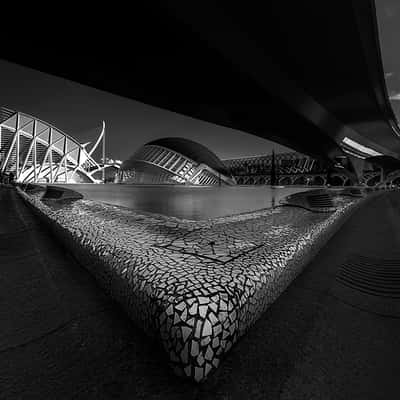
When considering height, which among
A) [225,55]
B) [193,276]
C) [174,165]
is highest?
[225,55]

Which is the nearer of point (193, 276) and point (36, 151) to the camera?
point (193, 276)

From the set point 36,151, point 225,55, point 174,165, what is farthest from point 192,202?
point 36,151

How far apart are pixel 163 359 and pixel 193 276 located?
26 cm

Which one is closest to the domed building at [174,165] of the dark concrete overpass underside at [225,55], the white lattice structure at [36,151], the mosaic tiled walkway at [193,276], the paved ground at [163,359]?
the white lattice structure at [36,151]

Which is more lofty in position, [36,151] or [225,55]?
[225,55]

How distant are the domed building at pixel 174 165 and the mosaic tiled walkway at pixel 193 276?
31448 mm

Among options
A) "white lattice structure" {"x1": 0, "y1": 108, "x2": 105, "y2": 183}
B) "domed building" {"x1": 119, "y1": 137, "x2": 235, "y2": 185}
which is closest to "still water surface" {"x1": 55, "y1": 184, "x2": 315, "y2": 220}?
"domed building" {"x1": 119, "y1": 137, "x2": 235, "y2": 185}

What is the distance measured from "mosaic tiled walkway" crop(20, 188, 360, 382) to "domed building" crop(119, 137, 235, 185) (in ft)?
103

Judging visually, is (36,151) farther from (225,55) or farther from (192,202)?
(192,202)

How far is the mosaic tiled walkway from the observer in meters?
0.55

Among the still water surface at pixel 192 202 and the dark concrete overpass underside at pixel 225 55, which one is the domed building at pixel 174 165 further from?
the still water surface at pixel 192 202

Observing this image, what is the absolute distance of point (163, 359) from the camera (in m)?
0.65

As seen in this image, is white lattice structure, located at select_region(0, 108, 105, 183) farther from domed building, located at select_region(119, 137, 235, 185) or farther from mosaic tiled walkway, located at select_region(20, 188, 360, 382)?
mosaic tiled walkway, located at select_region(20, 188, 360, 382)

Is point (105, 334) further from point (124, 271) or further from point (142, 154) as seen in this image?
point (142, 154)
